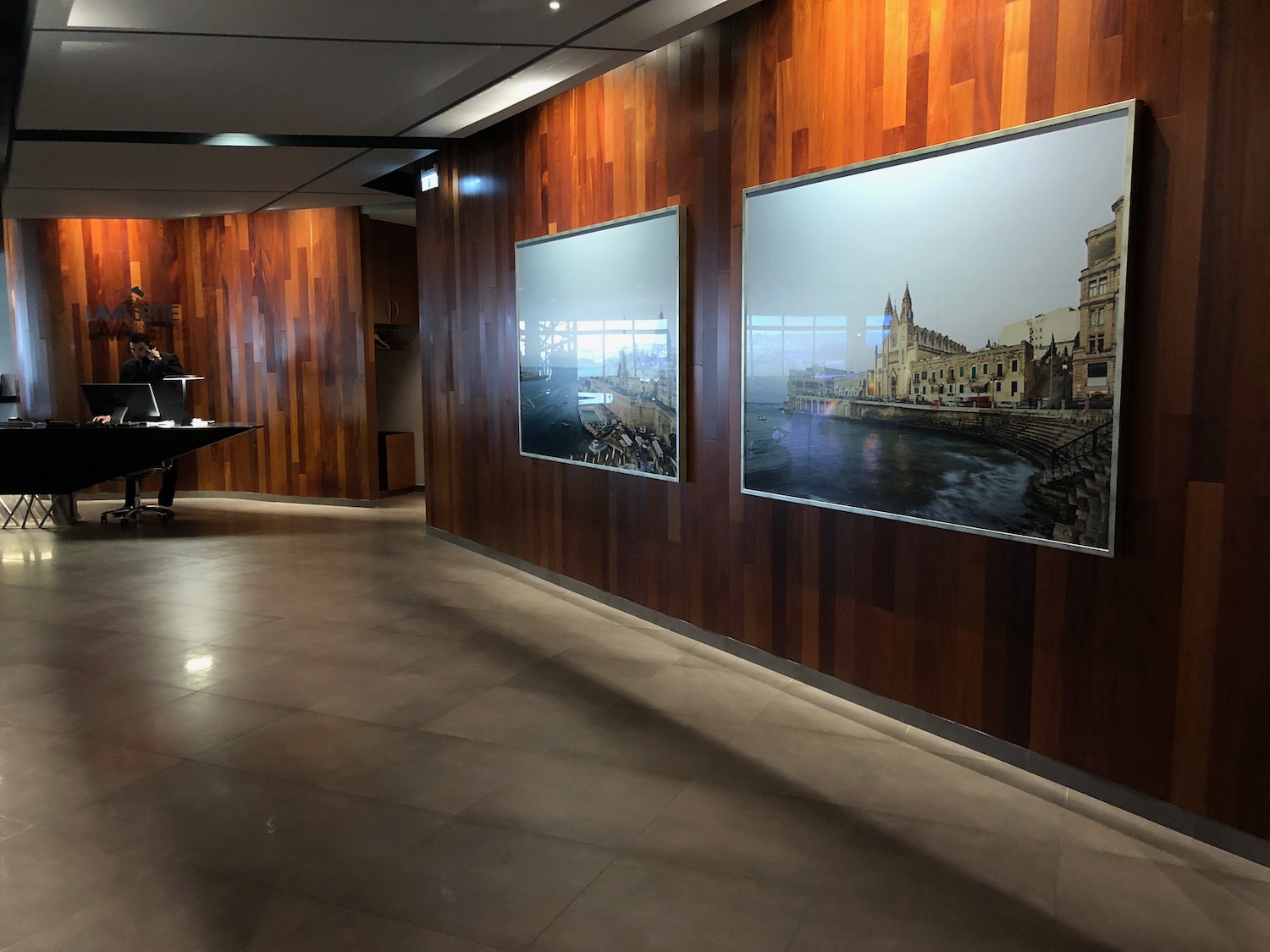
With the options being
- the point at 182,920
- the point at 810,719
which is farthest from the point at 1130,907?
the point at 182,920

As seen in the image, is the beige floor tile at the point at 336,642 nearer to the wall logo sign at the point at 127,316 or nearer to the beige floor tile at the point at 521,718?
the beige floor tile at the point at 521,718

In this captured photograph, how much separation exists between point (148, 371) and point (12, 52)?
16.9 feet

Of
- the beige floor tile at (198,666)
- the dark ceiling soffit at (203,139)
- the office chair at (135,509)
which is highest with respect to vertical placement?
the dark ceiling soffit at (203,139)

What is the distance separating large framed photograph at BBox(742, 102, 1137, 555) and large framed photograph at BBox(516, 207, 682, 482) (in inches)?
26.7

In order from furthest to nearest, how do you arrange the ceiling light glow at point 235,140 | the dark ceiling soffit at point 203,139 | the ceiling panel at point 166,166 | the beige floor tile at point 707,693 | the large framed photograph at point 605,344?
the ceiling panel at point 166,166 → the ceiling light glow at point 235,140 → the dark ceiling soffit at point 203,139 → the large framed photograph at point 605,344 → the beige floor tile at point 707,693

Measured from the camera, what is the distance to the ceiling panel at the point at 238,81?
4.29m

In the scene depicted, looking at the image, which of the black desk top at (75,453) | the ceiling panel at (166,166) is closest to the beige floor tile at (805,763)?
the ceiling panel at (166,166)

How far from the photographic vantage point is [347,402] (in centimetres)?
930

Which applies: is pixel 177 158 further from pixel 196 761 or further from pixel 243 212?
pixel 196 761

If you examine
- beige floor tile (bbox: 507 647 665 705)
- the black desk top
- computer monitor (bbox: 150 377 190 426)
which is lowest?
beige floor tile (bbox: 507 647 665 705)

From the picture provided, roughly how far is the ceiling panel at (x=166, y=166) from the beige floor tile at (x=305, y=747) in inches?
173

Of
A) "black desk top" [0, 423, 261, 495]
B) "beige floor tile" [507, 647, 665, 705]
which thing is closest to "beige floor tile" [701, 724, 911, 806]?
"beige floor tile" [507, 647, 665, 705]

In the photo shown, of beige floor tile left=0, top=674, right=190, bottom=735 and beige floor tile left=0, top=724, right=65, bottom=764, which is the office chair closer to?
beige floor tile left=0, top=674, right=190, bottom=735

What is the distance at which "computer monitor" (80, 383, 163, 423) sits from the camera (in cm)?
841
